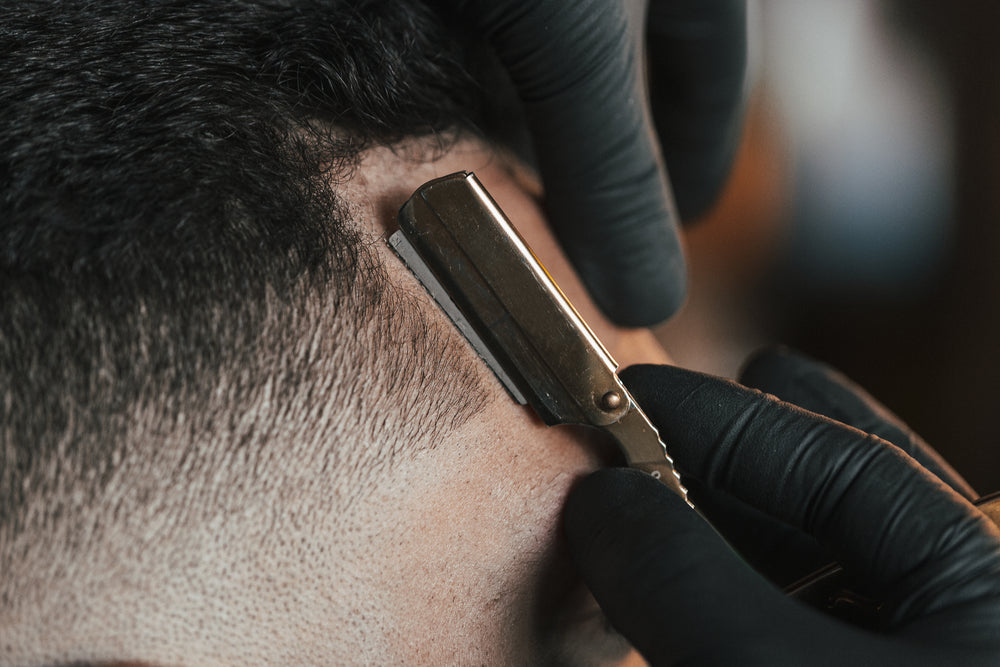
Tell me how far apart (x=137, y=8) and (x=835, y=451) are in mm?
706

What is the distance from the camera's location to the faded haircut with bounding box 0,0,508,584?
0.44m

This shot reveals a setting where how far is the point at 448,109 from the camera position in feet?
2.19

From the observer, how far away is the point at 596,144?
2.41 feet

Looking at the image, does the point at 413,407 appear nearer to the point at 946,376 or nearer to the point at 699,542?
the point at 699,542

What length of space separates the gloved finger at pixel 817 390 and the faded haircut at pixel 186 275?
599mm

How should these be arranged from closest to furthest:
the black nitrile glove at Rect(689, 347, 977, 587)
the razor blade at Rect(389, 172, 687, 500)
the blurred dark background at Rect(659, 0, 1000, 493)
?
the razor blade at Rect(389, 172, 687, 500) < the black nitrile glove at Rect(689, 347, 977, 587) < the blurred dark background at Rect(659, 0, 1000, 493)

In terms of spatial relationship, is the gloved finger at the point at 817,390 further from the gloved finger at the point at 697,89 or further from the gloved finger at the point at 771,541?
the gloved finger at the point at 697,89

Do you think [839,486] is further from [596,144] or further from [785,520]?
[596,144]

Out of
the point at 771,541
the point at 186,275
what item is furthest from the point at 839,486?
the point at 186,275

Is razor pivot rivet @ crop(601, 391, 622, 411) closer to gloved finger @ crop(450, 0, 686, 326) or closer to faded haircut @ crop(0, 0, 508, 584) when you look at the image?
faded haircut @ crop(0, 0, 508, 584)

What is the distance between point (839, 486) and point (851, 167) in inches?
33.8

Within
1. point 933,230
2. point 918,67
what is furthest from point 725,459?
point 918,67

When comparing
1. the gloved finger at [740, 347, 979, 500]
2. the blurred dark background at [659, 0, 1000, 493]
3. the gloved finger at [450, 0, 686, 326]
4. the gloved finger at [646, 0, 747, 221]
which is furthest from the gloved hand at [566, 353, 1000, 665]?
the blurred dark background at [659, 0, 1000, 493]

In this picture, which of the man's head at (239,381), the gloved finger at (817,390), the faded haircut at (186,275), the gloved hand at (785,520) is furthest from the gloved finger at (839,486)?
the gloved finger at (817,390)
